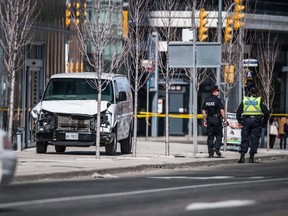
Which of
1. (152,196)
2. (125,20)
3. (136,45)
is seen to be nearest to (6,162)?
(152,196)

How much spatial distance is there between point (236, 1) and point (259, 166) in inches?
641

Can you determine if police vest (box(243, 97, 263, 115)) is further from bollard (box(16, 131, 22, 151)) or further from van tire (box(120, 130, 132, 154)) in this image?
bollard (box(16, 131, 22, 151))

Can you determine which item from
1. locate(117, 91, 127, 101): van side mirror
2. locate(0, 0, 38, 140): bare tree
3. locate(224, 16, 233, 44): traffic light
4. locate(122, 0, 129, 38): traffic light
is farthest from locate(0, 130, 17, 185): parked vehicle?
locate(224, 16, 233, 44): traffic light

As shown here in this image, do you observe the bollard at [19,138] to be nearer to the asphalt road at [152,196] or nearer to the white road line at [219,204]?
the asphalt road at [152,196]

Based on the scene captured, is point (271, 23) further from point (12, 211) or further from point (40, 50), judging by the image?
point (12, 211)

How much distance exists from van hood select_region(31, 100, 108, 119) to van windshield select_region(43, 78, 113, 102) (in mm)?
437

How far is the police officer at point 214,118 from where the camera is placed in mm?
29531

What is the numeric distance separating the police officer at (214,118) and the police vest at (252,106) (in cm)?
150

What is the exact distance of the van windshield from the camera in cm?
2964

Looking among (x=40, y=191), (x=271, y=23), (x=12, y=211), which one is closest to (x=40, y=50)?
(x=40, y=191)

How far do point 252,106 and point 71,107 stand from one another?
175 inches

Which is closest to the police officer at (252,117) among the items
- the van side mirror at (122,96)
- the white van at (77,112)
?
the white van at (77,112)

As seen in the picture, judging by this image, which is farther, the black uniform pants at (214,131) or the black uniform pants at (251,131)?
the black uniform pants at (214,131)

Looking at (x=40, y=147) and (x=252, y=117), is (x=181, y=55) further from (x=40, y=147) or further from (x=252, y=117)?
(x=40, y=147)
